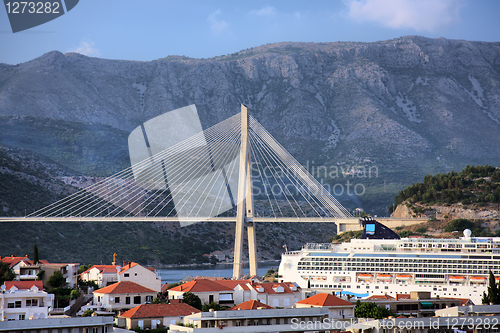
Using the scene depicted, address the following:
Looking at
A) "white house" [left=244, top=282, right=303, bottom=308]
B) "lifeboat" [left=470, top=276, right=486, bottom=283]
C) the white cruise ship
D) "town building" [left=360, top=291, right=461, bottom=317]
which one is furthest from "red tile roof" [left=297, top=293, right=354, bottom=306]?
"lifeboat" [left=470, top=276, right=486, bottom=283]

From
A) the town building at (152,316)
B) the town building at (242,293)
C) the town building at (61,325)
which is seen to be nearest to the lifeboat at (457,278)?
the town building at (242,293)

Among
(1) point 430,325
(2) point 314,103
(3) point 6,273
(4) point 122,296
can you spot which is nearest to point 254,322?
(1) point 430,325

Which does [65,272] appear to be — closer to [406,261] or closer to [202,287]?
[202,287]

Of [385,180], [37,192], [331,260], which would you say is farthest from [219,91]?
[331,260]

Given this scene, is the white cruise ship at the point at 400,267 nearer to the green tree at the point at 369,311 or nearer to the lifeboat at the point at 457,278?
the lifeboat at the point at 457,278

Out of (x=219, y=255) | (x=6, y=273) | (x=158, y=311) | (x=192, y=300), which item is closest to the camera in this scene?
(x=158, y=311)
